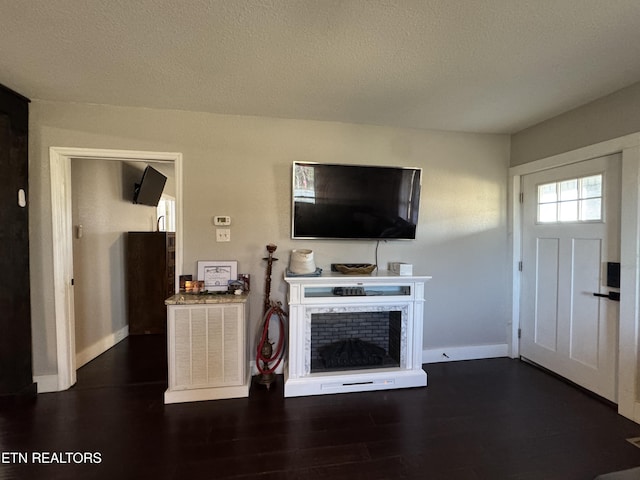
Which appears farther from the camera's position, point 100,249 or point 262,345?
point 100,249

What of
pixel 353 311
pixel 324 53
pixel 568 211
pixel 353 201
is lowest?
pixel 353 311

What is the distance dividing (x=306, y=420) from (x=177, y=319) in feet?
4.03

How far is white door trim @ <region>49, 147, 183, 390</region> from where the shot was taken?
2363 mm

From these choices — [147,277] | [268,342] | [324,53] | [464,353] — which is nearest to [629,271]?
[464,353]

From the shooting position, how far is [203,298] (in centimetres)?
228

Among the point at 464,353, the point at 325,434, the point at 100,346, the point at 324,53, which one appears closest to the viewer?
the point at 324,53

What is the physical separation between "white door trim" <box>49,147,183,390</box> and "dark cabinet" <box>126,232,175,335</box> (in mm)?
1172

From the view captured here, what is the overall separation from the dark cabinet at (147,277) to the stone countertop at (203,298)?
1512 mm

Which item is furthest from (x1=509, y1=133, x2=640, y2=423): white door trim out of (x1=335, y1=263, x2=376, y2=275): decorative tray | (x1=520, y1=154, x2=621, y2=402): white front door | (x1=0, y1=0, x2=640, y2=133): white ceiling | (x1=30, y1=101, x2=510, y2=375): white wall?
(x1=335, y1=263, x2=376, y2=275): decorative tray

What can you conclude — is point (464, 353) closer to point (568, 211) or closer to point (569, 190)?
point (568, 211)

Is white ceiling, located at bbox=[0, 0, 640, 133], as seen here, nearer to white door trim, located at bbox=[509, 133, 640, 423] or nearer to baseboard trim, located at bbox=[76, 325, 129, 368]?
white door trim, located at bbox=[509, 133, 640, 423]

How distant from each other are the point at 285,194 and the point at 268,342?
→ 136 centimetres

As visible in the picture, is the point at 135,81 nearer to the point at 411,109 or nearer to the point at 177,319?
the point at 177,319

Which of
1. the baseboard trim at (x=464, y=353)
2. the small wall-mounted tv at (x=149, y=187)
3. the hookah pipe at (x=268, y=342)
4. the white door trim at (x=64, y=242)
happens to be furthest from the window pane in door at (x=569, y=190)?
the small wall-mounted tv at (x=149, y=187)
